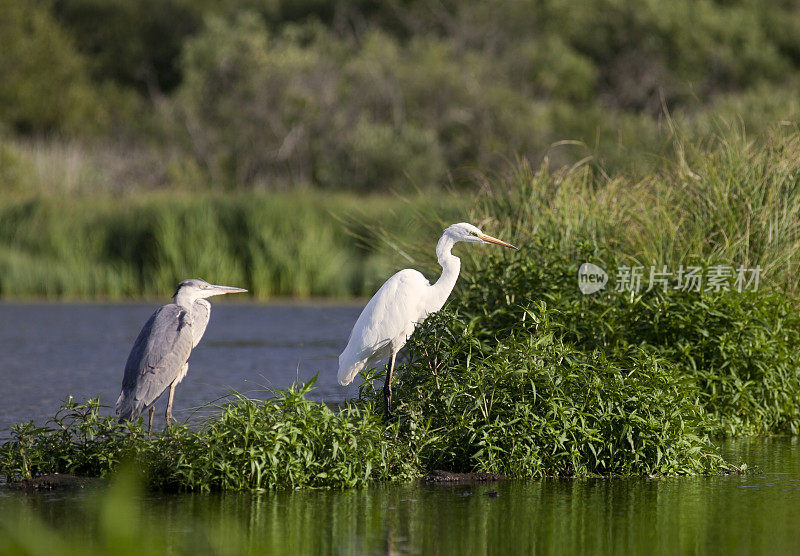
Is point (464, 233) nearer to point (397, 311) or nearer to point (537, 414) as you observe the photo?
point (397, 311)

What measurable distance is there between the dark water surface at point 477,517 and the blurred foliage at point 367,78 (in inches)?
811

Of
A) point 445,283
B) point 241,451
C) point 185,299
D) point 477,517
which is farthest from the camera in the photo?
point 185,299

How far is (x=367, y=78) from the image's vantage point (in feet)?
102

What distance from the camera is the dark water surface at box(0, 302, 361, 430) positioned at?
1005 cm

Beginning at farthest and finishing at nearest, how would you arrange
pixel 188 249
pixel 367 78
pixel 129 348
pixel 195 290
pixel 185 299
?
pixel 367 78 < pixel 188 249 < pixel 129 348 < pixel 195 290 < pixel 185 299

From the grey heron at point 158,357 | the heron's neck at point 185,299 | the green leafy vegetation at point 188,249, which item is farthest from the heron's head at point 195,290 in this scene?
the green leafy vegetation at point 188,249

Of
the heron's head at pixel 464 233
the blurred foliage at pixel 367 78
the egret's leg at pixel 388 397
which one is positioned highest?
the blurred foliage at pixel 367 78

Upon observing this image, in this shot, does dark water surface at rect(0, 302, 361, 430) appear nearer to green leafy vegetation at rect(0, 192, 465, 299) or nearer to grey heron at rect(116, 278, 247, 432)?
grey heron at rect(116, 278, 247, 432)

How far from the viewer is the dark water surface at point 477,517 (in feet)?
17.4

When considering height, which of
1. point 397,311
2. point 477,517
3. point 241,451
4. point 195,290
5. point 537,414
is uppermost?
point 195,290
